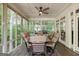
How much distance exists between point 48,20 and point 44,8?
7.33 metres

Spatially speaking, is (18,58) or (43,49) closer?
(18,58)

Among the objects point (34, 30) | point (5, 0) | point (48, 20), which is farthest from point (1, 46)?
point (48, 20)

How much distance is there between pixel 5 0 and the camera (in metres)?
4.13

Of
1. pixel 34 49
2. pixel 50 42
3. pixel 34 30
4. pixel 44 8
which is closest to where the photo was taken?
pixel 34 49

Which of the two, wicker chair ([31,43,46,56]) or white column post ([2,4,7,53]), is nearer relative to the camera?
wicker chair ([31,43,46,56])

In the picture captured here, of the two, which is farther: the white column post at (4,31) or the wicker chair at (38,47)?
the white column post at (4,31)

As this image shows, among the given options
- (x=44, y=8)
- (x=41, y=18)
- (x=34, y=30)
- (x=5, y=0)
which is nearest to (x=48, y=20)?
(x=41, y=18)

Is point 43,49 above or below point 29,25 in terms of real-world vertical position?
below

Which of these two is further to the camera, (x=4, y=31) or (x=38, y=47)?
(x=4, y=31)

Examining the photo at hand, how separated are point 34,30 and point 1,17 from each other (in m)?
9.56

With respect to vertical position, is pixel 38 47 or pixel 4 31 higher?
pixel 4 31

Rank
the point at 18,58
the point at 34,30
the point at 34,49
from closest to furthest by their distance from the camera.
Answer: the point at 18,58, the point at 34,49, the point at 34,30

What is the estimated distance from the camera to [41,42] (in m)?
6.23

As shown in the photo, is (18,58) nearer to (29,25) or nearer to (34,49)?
(34,49)
